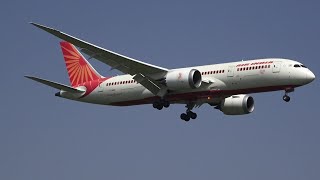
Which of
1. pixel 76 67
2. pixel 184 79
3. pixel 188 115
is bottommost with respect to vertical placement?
pixel 188 115

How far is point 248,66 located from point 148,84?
796 cm

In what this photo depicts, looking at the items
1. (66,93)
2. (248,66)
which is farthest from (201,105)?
(66,93)

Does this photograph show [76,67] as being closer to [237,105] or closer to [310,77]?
[237,105]

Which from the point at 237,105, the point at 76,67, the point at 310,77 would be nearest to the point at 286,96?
the point at 310,77

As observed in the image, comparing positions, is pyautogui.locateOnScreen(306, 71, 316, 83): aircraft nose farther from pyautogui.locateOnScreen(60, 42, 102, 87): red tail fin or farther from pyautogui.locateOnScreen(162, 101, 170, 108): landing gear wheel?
pyautogui.locateOnScreen(60, 42, 102, 87): red tail fin

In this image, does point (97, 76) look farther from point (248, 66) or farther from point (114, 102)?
point (248, 66)

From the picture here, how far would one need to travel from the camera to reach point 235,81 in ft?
206

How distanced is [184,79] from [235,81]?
3.73 meters

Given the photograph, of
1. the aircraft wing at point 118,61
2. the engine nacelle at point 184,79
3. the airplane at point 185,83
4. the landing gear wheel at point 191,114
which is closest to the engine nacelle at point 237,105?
the airplane at point 185,83

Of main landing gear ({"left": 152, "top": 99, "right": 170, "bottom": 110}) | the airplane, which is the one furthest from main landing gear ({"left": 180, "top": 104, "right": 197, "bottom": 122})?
main landing gear ({"left": 152, "top": 99, "right": 170, "bottom": 110})

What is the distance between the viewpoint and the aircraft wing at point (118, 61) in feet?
204

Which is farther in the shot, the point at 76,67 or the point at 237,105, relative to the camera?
the point at 76,67

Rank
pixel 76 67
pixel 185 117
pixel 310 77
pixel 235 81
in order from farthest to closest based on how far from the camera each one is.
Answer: pixel 76 67
pixel 185 117
pixel 235 81
pixel 310 77

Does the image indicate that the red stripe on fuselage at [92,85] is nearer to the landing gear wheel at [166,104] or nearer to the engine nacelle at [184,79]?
the landing gear wheel at [166,104]
